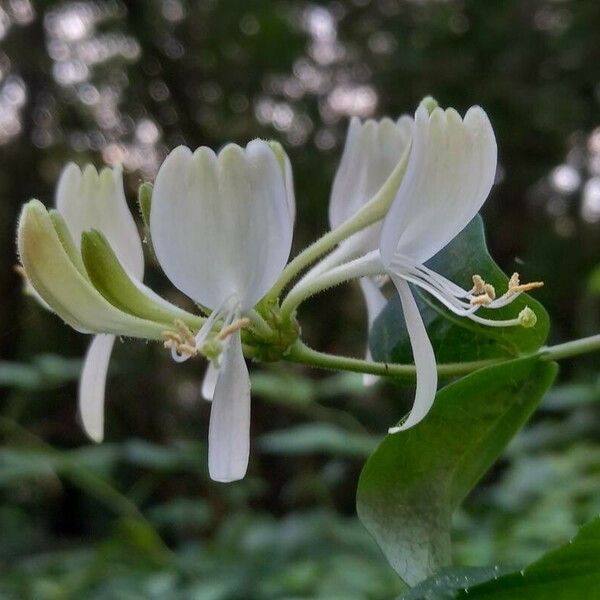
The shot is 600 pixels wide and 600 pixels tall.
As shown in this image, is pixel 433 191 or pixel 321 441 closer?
pixel 433 191

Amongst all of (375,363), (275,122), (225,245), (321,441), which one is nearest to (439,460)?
(375,363)

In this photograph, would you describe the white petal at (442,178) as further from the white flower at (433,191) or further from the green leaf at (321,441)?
the green leaf at (321,441)

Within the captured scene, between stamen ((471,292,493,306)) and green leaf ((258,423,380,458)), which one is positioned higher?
stamen ((471,292,493,306))

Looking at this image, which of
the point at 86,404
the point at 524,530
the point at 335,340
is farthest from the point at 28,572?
the point at 335,340

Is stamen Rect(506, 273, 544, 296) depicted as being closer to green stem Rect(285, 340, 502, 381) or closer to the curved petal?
green stem Rect(285, 340, 502, 381)

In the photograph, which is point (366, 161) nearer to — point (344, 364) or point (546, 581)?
point (344, 364)

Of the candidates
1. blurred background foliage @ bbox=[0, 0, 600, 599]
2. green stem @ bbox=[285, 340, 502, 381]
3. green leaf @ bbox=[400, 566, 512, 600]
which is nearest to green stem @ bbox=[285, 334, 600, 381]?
green stem @ bbox=[285, 340, 502, 381]

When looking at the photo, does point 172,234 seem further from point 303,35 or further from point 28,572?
point 303,35
